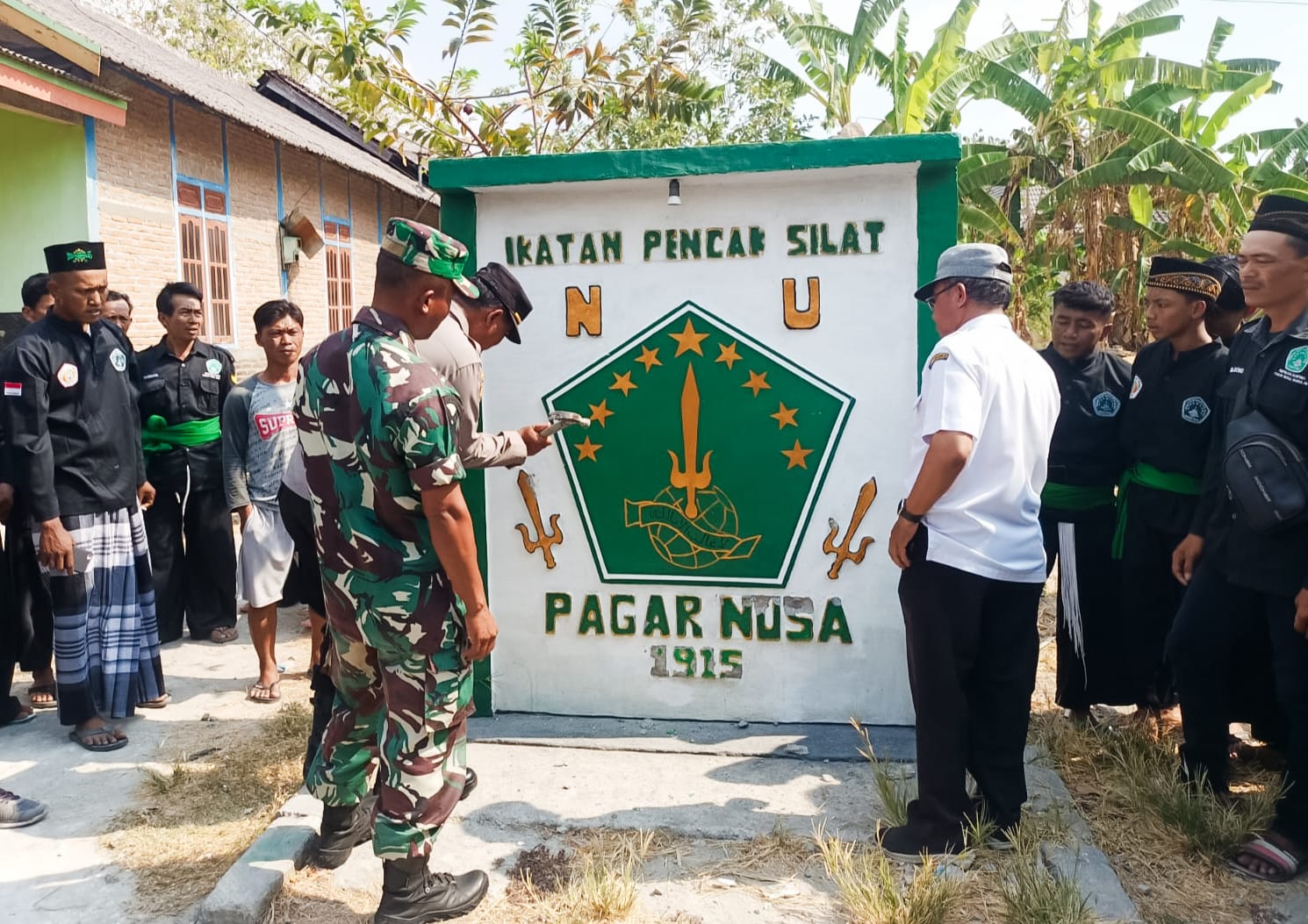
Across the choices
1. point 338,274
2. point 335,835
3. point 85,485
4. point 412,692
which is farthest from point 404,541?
point 338,274

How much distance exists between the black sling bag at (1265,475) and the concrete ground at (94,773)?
3.52m

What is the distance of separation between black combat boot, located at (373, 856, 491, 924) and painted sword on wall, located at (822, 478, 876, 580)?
1880mm

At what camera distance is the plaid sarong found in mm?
4168

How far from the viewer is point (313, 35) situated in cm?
885

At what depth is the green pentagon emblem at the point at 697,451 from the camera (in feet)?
13.2

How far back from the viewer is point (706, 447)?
4070 mm

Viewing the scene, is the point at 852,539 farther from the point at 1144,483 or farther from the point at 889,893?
the point at 889,893

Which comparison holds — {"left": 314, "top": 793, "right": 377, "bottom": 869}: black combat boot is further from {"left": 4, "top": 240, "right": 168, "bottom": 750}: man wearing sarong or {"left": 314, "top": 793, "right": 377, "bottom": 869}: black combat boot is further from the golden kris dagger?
the golden kris dagger

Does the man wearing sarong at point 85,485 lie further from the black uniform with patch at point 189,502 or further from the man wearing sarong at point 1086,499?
the man wearing sarong at point 1086,499

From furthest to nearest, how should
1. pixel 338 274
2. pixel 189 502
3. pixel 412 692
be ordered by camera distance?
pixel 338 274, pixel 189 502, pixel 412 692

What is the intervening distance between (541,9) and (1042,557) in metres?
7.30

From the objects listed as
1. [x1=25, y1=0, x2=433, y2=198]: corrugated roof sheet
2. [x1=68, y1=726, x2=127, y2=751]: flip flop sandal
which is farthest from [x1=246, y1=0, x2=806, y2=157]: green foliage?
[x1=68, y1=726, x2=127, y2=751]: flip flop sandal

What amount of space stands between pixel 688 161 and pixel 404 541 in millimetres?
1928

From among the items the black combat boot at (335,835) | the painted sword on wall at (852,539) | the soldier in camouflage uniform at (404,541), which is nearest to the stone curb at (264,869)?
the black combat boot at (335,835)
